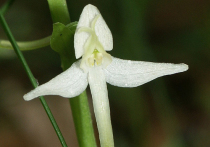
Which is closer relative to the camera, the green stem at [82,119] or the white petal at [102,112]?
the white petal at [102,112]

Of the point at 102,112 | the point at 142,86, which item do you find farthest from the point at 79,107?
the point at 142,86

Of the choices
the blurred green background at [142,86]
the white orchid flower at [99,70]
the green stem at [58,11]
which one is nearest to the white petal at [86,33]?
the white orchid flower at [99,70]

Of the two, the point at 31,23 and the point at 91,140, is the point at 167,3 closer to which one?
the point at 31,23

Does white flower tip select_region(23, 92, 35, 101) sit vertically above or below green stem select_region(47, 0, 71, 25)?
below

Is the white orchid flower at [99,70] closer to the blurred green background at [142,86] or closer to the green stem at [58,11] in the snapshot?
the green stem at [58,11]

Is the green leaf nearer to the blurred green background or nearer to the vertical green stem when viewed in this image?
the vertical green stem

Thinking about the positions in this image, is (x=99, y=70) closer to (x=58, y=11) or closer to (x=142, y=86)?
(x=58, y=11)

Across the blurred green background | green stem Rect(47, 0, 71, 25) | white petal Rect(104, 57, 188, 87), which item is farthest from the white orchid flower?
the blurred green background
